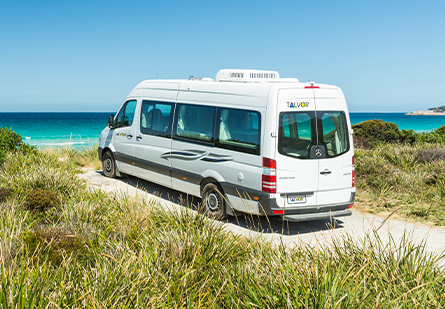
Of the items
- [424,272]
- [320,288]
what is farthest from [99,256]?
[424,272]

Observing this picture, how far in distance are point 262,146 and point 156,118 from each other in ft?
11.1

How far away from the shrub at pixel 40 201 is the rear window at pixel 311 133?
12.5 feet

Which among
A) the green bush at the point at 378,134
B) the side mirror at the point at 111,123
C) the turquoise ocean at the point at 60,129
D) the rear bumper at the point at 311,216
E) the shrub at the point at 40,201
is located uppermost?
the side mirror at the point at 111,123

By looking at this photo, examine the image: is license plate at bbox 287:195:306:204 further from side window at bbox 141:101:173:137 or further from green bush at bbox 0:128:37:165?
green bush at bbox 0:128:37:165

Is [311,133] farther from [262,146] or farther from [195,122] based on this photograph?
[195,122]

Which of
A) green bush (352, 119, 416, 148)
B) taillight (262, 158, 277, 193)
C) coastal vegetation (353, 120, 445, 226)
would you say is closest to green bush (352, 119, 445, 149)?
green bush (352, 119, 416, 148)

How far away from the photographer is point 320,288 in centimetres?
381

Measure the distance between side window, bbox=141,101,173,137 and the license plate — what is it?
3236 mm

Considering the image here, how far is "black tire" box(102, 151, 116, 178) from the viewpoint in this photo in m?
12.1

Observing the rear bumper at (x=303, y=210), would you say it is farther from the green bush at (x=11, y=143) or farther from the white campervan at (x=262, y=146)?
the green bush at (x=11, y=143)

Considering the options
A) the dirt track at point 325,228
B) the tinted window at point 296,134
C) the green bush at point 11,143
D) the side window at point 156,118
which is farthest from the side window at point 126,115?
the tinted window at point 296,134

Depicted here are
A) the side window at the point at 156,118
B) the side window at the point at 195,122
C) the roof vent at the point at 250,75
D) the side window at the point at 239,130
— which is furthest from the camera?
the side window at the point at 156,118

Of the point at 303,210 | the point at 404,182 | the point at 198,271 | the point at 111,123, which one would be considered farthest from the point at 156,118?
the point at 198,271

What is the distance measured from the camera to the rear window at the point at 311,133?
25.6 feet
